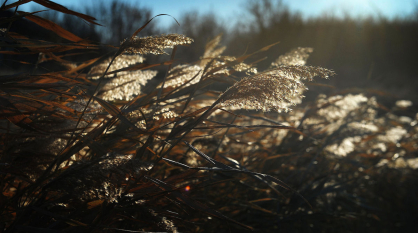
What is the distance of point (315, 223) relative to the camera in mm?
2141

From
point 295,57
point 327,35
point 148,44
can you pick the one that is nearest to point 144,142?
point 148,44

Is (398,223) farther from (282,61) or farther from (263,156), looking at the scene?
(282,61)

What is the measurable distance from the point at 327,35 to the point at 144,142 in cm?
2412

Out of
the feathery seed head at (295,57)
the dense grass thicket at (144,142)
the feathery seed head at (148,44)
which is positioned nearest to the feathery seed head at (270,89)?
the dense grass thicket at (144,142)

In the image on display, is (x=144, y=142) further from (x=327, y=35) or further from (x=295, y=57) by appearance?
(x=327, y=35)

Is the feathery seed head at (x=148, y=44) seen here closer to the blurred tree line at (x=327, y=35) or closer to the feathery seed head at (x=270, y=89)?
the feathery seed head at (x=270, y=89)

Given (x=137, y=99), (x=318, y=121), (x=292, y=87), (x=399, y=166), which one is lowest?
(x=399, y=166)

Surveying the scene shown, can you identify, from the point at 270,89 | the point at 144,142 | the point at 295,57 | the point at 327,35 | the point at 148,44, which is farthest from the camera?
the point at 327,35

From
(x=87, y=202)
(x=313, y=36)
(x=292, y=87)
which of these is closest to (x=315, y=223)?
(x=292, y=87)

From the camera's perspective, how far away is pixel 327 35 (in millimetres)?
22609

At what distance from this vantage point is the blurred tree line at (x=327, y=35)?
17812 millimetres

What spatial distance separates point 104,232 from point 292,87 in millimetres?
951

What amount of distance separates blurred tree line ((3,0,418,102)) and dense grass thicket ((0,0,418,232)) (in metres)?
15.6

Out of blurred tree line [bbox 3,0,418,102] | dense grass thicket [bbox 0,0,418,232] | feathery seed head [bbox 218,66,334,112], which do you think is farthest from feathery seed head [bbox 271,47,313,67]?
blurred tree line [bbox 3,0,418,102]
